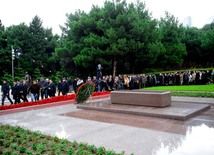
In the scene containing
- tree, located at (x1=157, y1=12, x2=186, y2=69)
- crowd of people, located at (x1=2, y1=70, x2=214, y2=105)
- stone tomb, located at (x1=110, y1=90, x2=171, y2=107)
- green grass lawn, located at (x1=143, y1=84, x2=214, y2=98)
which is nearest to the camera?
stone tomb, located at (x1=110, y1=90, x2=171, y2=107)

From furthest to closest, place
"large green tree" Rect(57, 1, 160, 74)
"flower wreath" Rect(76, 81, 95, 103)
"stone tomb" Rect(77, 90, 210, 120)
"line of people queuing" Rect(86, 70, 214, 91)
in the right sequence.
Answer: "large green tree" Rect(57, 1, 160, 74) < "line of people queuing" Rect(86, 70, 214, 91) < "flower wreath" Rect(76, 81, 95, 103) < "stone tomb" Rect(77, 90, 210, 120)

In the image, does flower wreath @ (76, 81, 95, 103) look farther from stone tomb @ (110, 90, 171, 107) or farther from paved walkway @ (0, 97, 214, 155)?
paved walkway @ (0, 97, 214, 155)

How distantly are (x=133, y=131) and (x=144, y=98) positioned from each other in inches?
152

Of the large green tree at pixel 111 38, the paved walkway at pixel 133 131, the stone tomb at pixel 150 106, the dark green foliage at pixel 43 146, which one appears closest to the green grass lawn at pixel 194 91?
the stone tomb at pixel 150 106

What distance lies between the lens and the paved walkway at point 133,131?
5633mm

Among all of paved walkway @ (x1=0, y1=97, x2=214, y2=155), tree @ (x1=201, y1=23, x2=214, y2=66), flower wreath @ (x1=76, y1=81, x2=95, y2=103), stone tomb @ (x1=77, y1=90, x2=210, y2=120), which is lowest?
paved walkway @ (x1=0, y1=97, x2=214, y2=155)

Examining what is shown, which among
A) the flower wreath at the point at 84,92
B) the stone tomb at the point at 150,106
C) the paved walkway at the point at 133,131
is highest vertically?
the flower wreath at the point at 84,92

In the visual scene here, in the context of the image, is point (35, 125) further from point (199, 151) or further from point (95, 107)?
point (199, 151)

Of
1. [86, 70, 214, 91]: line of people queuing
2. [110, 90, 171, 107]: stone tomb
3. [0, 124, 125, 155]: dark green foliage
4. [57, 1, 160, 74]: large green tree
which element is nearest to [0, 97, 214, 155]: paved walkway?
[0, 124, 125, 155]: dark green foliage

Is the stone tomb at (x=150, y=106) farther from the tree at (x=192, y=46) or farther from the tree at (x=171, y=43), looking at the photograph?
the tree at (x=192, y=46)

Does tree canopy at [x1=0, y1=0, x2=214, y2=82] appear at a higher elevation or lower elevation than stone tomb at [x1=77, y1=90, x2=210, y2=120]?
higher

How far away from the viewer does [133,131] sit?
7.24 meters

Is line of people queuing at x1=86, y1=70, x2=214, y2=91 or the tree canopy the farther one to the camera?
the tree canopy

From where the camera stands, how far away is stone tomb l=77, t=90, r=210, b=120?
9.12m
